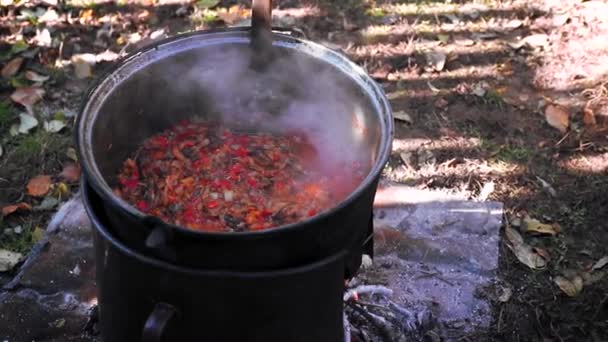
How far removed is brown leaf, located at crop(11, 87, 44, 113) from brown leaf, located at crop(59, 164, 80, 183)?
56cm

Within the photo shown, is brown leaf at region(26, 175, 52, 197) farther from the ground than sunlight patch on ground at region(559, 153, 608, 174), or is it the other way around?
sunlight patch on ground at region(559, 153, 608, 174)

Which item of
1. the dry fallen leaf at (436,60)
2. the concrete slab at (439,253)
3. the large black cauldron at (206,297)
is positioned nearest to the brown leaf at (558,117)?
the dry fallen leaf at (436,60)

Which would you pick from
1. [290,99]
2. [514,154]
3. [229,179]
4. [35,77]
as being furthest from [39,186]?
[514,154]

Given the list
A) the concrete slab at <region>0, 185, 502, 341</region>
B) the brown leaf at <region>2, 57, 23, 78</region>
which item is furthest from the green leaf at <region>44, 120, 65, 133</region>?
the concrete slab at <region>0, 185, 502, 341</region>

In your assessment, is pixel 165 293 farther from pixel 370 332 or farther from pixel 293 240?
pixel 370 332

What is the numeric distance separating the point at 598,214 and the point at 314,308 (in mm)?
2150

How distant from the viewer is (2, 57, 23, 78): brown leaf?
4133 mm

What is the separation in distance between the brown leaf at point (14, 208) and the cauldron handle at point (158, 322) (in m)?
1.90

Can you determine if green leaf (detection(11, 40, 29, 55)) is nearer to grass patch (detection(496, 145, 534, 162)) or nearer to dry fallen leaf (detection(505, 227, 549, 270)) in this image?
grass patch (detection(496, 145, 534, 162))

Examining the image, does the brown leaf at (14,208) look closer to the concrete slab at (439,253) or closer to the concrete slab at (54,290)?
the concrete slab at (54,290)

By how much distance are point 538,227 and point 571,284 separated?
1.14 ft

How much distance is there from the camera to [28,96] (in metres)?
3.99

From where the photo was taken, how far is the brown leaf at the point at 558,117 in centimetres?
388

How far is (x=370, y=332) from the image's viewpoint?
114 inches
